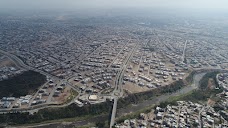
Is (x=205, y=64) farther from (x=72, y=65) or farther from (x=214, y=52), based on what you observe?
(x=72, y=65)

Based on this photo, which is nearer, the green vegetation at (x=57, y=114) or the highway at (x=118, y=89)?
the green vegetation at (x=57, y=114)

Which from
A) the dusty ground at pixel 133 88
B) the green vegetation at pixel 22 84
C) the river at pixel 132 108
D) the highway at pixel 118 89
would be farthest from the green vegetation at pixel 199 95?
the green vegetation at pixel 22 84

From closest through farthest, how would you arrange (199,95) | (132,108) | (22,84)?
(132,108) → (199,95) → (22,84)

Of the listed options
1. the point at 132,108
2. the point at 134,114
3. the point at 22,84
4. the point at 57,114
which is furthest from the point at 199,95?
the point at 22,84

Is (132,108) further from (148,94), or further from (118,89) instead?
(118,89)

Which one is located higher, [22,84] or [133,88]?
[22,84]

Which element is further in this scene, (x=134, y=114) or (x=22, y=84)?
(x=22, y=84)

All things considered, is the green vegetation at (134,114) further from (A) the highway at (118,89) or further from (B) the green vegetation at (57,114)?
(B) the green vegetation at (57,114)

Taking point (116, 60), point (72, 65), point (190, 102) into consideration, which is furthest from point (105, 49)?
point (190, 102)
